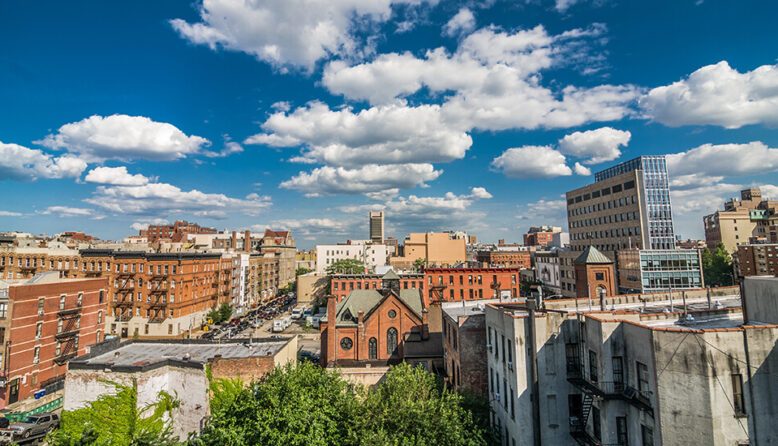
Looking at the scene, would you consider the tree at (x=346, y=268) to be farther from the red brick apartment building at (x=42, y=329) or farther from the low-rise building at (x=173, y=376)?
the low-rise building at (x=173, y=376)

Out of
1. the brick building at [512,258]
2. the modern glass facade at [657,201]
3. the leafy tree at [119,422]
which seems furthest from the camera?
the brick building at [512,258]

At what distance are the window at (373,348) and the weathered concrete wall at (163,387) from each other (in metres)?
21.8

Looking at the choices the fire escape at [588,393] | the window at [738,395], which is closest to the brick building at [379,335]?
the fire escape at [588,393]

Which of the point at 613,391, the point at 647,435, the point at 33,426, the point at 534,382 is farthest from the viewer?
the point at 33,426

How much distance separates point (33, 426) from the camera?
113 feet

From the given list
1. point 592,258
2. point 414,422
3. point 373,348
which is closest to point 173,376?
point 414,422

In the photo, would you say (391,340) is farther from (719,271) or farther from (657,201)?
(719,271)

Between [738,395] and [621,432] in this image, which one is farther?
[621,432]

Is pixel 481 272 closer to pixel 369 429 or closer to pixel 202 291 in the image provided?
pixel 369 429

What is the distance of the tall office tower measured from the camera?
86.0m

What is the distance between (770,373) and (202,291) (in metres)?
87.6

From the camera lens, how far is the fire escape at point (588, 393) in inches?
685

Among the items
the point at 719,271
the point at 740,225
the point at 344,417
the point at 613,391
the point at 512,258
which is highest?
the point at 740,225

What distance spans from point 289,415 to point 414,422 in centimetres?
733
